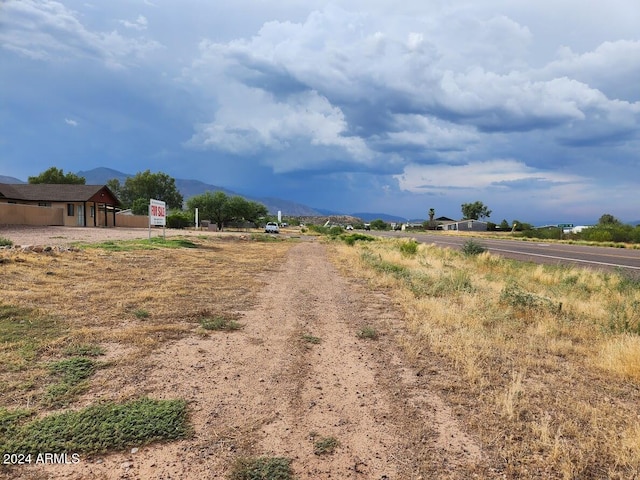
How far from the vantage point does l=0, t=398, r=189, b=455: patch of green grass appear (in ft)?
10.5

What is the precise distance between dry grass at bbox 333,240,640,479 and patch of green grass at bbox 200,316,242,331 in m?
2.85

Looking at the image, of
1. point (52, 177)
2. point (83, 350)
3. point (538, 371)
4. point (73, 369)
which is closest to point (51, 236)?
point (83, 350)

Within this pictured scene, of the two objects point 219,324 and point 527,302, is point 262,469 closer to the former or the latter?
point 219,324

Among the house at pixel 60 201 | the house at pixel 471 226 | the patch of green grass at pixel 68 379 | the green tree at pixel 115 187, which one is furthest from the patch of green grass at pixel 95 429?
the house at pixel 471 226

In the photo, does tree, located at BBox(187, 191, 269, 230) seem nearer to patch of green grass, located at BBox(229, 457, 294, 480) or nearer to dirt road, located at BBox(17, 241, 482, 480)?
dirt road, located at BBox(17, 241, 482, 480)

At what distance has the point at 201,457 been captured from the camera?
3133 millimetres

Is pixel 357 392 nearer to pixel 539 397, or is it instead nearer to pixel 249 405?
pixel 249 405

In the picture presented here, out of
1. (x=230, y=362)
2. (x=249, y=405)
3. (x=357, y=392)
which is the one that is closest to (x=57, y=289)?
(x=230, y=362)

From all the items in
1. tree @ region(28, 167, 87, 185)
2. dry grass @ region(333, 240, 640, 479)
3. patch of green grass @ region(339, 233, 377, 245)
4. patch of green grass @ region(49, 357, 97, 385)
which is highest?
tree @ region(28, 167, 87, 185)

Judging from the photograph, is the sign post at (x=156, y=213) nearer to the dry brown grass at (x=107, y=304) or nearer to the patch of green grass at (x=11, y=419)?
the dry brown grass at (x=107, y=304)

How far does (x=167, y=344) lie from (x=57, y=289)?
461 centimetres

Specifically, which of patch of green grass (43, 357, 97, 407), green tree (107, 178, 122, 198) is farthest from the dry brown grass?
green tree (107, 178, 122, 198)

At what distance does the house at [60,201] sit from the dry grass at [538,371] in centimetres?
4182

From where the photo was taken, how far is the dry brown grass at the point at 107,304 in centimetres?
467
